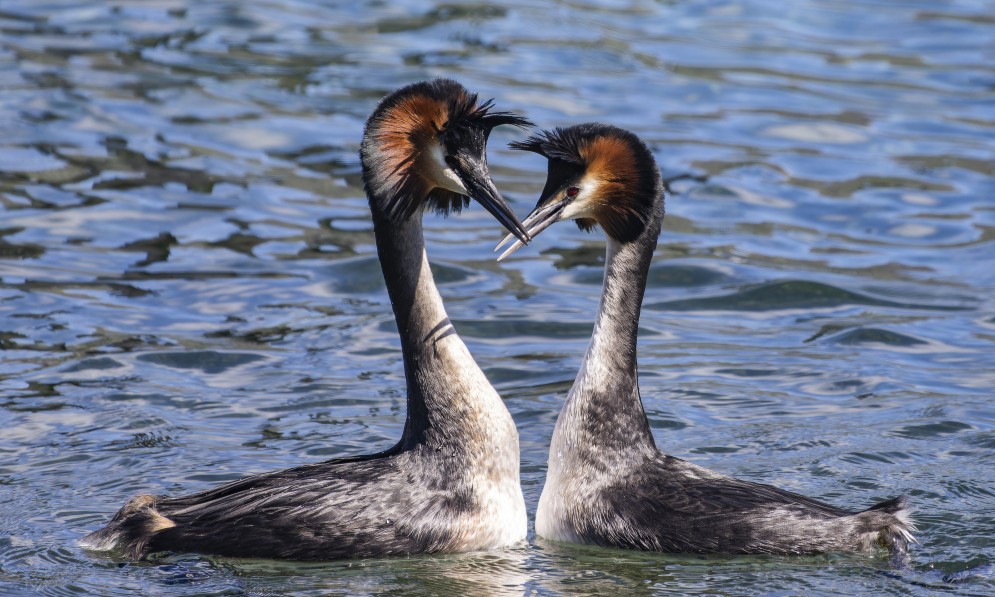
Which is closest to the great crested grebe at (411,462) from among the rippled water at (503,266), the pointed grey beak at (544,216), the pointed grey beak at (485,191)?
the pointed grey beak at (485,191)

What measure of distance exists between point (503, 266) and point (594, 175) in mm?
5691

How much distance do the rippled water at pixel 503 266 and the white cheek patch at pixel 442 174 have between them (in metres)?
1.78

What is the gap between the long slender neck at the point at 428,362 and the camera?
763cm

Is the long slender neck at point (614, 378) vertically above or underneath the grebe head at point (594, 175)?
underneath

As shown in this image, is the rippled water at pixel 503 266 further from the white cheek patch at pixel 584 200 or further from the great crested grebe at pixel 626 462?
the white cheek patch at pixel 584 200

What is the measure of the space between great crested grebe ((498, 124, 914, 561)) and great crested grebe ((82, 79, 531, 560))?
0.35m

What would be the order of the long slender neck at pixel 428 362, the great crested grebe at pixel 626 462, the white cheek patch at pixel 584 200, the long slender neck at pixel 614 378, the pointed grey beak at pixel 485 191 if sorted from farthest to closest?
the long slender neck at pixel 614 378 < the white cheek patch at pixel 584 200 < the long slender neck at pixel 428 362 < the pointed grey beak at pixel 485 191 < the great crested grebe at pixel 626 462

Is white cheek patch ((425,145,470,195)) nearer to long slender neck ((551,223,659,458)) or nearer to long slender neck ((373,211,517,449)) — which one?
long slender neck ((373,211,517,449))

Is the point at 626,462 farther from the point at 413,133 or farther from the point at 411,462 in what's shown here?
the point at 413,133

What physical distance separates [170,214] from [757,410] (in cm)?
670

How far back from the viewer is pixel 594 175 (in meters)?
7.73

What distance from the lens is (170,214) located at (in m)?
14.4

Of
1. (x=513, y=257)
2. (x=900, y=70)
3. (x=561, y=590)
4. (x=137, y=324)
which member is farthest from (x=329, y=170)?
(x=561, y=590)

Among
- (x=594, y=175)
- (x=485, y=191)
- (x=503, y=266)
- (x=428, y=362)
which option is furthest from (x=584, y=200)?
(x=503, y=266)
